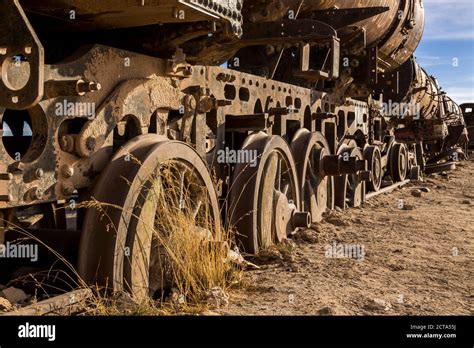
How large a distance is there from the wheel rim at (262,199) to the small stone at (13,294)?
2.04m

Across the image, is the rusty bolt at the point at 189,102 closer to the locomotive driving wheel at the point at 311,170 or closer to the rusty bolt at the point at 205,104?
the rusty bolt at the point at 205,104

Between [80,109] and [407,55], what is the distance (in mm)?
10931

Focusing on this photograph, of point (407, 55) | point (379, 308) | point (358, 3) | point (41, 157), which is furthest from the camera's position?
point (407, 55)

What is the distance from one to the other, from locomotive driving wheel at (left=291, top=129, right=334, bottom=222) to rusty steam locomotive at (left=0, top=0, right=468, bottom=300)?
0.06ft

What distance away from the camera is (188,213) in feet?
13.8

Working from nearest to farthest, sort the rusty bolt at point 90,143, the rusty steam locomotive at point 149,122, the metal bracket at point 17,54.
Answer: the metal bracket at point 17,54, the rusty steam locomotive at point 149,122, the rusty bolt at point 90,143

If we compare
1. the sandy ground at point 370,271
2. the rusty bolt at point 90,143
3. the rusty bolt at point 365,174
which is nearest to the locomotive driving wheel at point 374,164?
the rusty bolt at point 365,174

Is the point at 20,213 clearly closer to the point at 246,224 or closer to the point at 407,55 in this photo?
the point at 246,224

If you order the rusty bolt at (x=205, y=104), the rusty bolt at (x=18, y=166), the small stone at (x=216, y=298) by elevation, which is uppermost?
the rusty bolt at (x=205, y=104)


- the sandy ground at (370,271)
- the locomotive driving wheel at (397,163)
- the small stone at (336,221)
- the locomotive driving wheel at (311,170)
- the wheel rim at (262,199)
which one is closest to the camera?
the sandy ground at (370,271)

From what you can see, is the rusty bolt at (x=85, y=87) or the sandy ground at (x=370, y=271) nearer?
the rusty bolt at (x=85, y=87)

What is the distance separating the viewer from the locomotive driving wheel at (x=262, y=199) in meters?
5.34

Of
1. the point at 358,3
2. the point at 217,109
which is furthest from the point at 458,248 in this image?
the point at 358,3

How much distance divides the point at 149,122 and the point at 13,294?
56.7 inches
